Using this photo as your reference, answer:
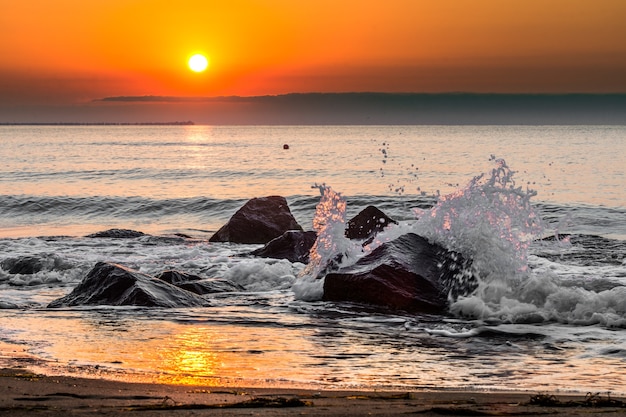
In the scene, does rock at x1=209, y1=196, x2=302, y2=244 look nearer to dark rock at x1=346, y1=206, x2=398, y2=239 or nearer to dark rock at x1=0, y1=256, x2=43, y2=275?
dark rock at x1=346, y1=206, x2=398, y2=239

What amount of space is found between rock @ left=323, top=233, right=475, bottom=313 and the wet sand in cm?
443

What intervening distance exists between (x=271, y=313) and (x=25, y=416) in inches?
224

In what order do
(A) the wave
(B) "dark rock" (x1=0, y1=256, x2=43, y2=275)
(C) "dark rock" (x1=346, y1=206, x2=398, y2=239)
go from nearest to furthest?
(A) the wave
(B) "dark rock" (x1=0, y1=256, x2=43, y2=275)
(C) "dark rock" (x1=346, y1=206, x2=398, y2=239)

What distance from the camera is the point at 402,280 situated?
10.2 meters

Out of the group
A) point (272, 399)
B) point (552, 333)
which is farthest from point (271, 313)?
point (272, 399)

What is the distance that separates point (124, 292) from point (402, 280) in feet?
11.2

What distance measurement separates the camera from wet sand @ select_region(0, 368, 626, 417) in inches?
174

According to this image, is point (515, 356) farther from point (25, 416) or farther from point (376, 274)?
point (25, 416)

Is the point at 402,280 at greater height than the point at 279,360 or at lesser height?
greater

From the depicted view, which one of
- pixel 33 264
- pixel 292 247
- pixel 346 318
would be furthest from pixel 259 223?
pixel 346 318

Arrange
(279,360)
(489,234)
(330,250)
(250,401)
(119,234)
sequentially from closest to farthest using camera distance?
(250,401) → (279,360) → (489,234) → (330,250) → (119,234)

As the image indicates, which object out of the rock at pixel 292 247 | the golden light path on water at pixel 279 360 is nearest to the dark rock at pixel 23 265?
the rock at pixel 292 247

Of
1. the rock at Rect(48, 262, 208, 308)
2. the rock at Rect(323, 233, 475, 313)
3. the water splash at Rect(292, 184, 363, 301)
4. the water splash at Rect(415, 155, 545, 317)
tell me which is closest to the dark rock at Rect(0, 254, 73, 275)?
the rock at Rect(48, 262, 208, 308)

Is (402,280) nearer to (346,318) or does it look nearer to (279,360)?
(346,318)
